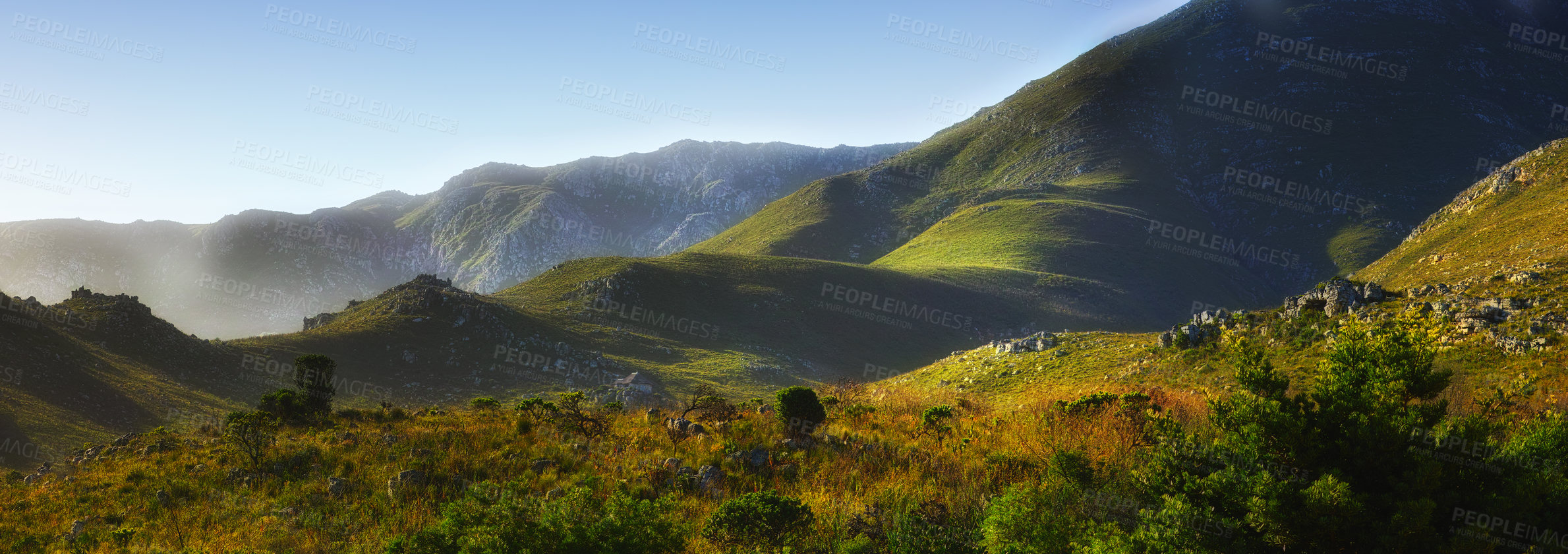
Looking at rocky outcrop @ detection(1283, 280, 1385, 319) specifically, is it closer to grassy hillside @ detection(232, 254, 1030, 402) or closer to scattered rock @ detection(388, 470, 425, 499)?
scattered rock @ detection(388, 470, 425, 499)

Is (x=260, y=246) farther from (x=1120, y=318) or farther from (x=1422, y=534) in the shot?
(x=1422, y=534)

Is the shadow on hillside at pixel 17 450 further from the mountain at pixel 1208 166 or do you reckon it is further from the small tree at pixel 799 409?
Answer: the mountain at pixel 1208 166

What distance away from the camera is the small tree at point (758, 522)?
716 cm

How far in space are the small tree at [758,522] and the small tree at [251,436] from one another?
10362mm

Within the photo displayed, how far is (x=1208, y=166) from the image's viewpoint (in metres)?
138

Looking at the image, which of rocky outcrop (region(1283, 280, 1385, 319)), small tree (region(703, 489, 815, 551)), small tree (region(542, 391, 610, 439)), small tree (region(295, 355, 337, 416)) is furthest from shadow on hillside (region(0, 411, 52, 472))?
rocky outcrop (region(1283, 280, 1385, 319))

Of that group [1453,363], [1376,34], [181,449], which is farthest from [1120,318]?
[1376,34]

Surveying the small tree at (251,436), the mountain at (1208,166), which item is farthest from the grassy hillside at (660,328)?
the small tree at (251,436)

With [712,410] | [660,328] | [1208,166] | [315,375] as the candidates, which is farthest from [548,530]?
[1208,166]

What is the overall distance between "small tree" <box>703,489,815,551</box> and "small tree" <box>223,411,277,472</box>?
10362mm

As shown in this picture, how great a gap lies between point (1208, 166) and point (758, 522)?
543 feet

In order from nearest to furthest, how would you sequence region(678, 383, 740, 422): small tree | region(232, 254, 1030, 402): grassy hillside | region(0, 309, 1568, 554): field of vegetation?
region(0, 309, 1568, 554): field of vegetation
region(678, 383, 740, 422): small tree
region(232, 254, 1030, 402): grassy hillside

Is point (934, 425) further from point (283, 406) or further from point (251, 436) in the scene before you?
point (283, 406)

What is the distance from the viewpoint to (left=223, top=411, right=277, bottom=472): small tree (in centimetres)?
1216
